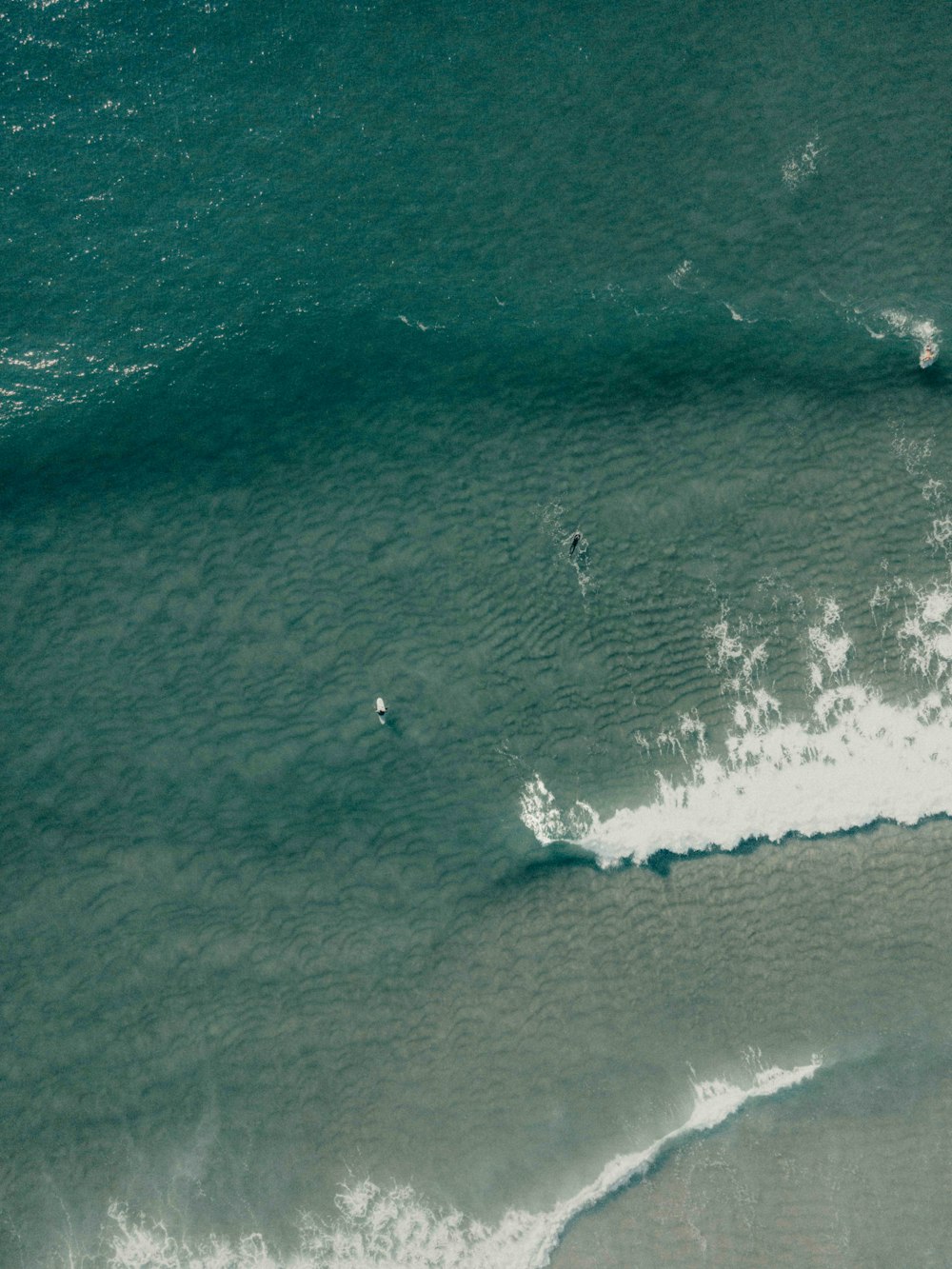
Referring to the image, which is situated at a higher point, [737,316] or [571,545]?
[737,316]

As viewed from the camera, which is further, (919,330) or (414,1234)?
(919,330)

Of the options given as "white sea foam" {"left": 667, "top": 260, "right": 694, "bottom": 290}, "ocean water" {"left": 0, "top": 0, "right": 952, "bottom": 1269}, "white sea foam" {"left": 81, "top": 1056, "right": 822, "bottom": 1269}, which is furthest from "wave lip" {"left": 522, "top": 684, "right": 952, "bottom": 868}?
"white sea foam" {"left": 667, "top": 260, "right": 694, "bottom": 290}

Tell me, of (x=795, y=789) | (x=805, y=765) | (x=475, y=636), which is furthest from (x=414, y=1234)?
(x=805, y=765)

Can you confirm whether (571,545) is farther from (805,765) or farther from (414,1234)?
(414,1234)

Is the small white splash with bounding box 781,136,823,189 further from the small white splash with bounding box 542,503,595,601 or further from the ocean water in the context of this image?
the small white splash with bounding box 542,503,595,601

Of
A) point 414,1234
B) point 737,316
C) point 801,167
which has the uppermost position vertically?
point 801,167

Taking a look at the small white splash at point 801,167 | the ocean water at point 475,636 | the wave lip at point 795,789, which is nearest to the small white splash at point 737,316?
the ocean water at point 475,636

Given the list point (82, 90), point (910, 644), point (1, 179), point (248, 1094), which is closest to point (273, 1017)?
point (248, 1094)
